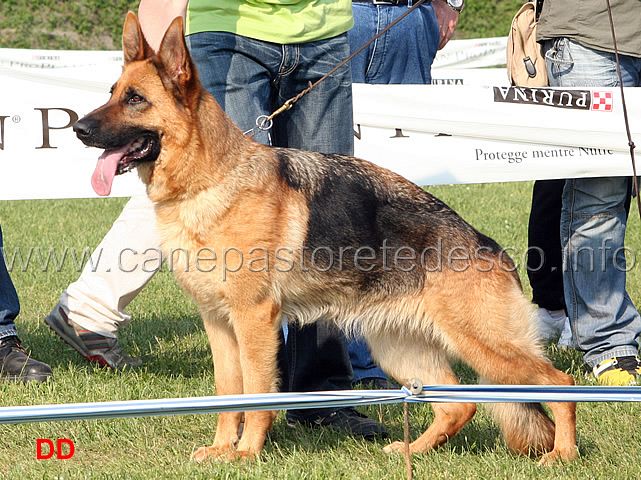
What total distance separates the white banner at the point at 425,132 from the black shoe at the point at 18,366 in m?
1.03

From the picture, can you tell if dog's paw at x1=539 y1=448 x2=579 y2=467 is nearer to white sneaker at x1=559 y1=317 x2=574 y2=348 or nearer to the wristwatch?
white sneaker at x1=559 y1=317 x2=574 y2=348

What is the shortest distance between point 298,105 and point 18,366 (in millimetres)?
2126

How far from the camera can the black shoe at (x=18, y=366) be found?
4168mm

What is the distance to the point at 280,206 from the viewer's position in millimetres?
3137

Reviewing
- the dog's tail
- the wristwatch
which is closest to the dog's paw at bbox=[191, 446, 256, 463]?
the dog's tail

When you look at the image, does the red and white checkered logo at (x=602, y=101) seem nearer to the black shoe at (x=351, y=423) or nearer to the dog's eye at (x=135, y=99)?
the black shoe at (x=351, y=423)

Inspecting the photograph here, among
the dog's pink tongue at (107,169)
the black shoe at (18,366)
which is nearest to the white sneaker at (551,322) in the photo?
the black shoe at (18,366)

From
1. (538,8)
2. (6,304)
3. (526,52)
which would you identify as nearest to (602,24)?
(538,8)

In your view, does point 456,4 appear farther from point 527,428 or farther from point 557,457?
point 557,457

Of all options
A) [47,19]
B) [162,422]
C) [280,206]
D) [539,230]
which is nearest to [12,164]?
[162,422]

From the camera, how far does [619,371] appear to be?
4195 mm

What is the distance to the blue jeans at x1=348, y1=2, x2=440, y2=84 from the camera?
5.55 meters

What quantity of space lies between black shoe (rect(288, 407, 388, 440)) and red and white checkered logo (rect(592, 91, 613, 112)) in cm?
238

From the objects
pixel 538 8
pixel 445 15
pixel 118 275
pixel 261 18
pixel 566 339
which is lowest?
pixel 566 339
